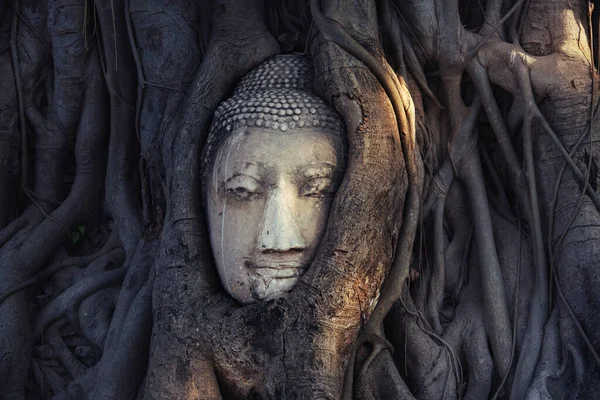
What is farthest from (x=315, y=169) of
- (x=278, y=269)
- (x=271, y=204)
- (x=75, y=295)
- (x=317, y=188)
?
(x=75, y=295)

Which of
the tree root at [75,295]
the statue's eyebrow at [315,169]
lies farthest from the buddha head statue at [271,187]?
the tree root at [75,295]

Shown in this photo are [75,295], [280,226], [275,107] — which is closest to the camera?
[280,226]

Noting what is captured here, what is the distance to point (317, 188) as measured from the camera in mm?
2982

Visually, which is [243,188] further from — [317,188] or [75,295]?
[75,295]

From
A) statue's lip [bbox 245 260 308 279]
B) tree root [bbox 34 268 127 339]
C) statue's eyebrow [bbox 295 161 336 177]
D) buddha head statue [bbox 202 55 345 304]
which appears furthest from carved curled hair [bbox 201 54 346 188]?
tree root [bbox 34 268 127 339]

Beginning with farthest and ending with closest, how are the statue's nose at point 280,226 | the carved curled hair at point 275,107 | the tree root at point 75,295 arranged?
1. the tree root at point 75,295
2. the carved curled hair at point 275,107
3. the statue's nose at point 280,226

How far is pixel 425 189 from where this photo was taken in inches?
135

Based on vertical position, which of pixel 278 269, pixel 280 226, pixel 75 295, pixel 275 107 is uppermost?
pixel 275 107

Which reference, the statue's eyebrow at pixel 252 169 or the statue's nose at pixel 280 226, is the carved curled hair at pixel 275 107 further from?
the statue's nose at pixel 280 226

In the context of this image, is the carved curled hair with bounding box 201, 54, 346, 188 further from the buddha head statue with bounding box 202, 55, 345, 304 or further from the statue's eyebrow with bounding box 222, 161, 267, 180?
the statue's eyebrow with bounding box 222, 161, 267, 180

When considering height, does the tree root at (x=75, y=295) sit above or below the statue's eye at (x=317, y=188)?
below

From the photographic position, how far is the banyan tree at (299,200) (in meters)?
2.93

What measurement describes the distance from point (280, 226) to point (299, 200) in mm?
129

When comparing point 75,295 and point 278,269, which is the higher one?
point 278,269
